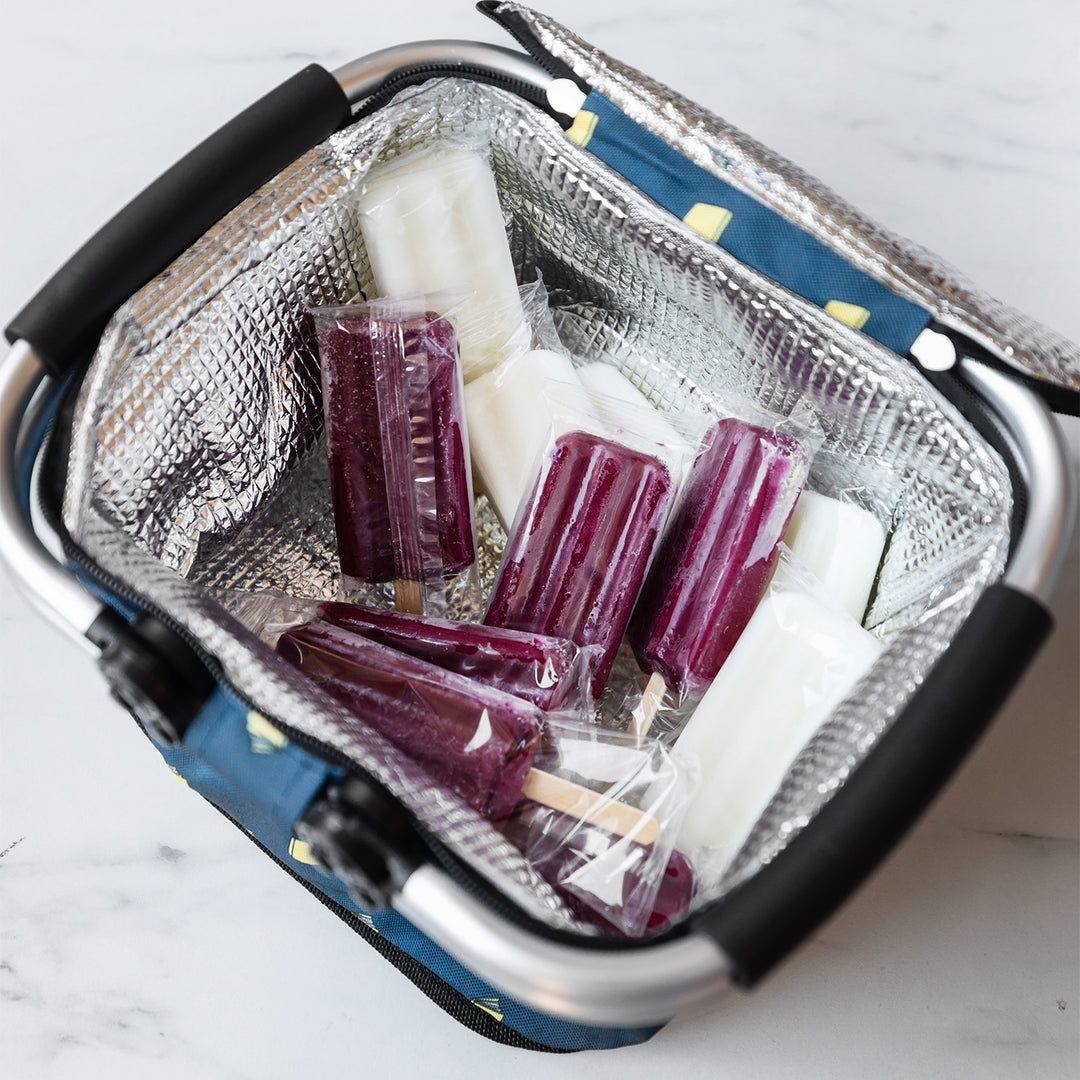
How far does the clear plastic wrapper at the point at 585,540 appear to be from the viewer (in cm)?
80

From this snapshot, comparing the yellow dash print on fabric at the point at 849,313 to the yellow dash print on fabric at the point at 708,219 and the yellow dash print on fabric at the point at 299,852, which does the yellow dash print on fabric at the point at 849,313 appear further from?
the yellow dash print on fabric at the point at 299,852

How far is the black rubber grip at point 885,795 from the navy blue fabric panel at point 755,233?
236 mm

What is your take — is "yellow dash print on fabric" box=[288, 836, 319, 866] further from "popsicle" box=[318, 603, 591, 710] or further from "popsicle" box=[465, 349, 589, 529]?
"popsicle" box=[465, 349, 589, 529]

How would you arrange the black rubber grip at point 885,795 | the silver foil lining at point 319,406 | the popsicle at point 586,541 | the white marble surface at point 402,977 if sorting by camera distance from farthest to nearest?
the white marble surface at point 402,977
the popsicle at point 586,541
the silver foil lining at point 319,406
the black rubber grip at point 885,795

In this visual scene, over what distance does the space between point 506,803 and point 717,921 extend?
226 mm

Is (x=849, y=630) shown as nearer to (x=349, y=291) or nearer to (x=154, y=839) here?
(x=349, y=291)

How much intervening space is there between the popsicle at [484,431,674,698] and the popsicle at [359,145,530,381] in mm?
170

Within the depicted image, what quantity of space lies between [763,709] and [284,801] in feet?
1.23

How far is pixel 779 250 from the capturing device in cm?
78

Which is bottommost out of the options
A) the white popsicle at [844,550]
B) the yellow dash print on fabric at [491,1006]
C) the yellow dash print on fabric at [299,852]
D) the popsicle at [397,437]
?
the yellow dash print on fabric at [491,1006]

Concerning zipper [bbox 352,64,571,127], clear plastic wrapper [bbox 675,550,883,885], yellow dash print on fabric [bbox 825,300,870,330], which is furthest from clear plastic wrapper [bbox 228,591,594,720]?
zipper [bbox 352,64,571,127]

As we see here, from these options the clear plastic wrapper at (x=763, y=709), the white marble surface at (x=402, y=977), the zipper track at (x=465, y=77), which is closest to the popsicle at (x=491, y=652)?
the clear plastic wrapper at (x=763, y=709)

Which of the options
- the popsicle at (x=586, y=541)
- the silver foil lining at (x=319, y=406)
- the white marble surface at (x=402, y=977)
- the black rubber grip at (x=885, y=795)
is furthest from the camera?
the white marble surface at (x=402, y=977)

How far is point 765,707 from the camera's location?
0.78m
